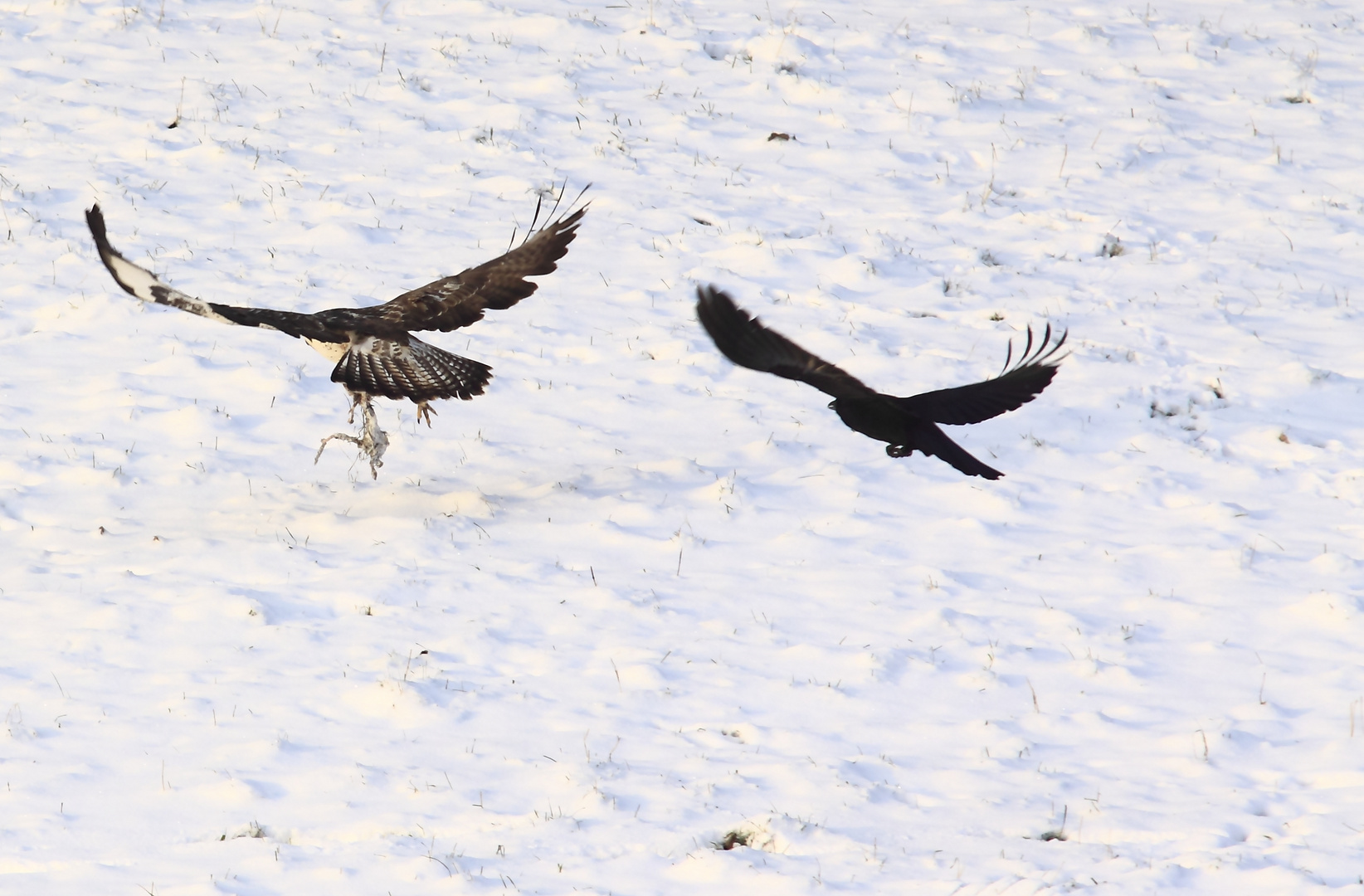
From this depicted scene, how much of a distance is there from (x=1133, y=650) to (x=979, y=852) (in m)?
1.75

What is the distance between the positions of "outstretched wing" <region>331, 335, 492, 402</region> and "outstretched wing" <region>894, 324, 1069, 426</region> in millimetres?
2086

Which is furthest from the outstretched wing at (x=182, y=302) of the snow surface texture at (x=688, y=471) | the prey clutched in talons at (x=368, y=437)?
the snow surface texture at (x=688, y=471)

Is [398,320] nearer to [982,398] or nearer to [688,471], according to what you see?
[688,471]

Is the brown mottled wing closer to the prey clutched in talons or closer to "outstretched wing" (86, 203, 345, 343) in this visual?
"outstretched wing" (86, 203, 345, 343)

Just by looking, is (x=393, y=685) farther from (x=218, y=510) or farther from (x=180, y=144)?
Answer: (x=180, y=144)

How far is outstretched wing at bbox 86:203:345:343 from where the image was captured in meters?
7.38

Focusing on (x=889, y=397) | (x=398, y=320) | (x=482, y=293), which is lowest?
(x=398, y=320)

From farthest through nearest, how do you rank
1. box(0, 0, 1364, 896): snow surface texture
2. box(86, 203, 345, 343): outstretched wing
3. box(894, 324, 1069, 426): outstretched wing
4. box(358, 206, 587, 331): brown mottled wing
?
box(358, 206, 587, 331): brown mottled wing < box(86, 203, 345, 343): outstretched wing < box(894, 324, 1069, 426): outstretched wing < box(0, 0, 1364, 896): snow surface texture

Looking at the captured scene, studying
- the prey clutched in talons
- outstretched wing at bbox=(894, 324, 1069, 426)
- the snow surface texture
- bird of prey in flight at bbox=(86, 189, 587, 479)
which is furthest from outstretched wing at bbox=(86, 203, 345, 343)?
outstretched wing at bbox=(894, 324, 1069, 426)

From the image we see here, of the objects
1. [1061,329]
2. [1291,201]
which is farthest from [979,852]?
[1291,201]

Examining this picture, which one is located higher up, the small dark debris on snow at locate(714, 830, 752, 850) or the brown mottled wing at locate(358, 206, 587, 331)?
the brown mottled wing at locate(358, 206, 587, 331)

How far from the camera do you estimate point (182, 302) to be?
7.41 metres

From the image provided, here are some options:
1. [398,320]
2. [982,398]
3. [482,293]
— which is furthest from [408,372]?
[982,398]

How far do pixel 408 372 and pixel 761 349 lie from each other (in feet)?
5.99
